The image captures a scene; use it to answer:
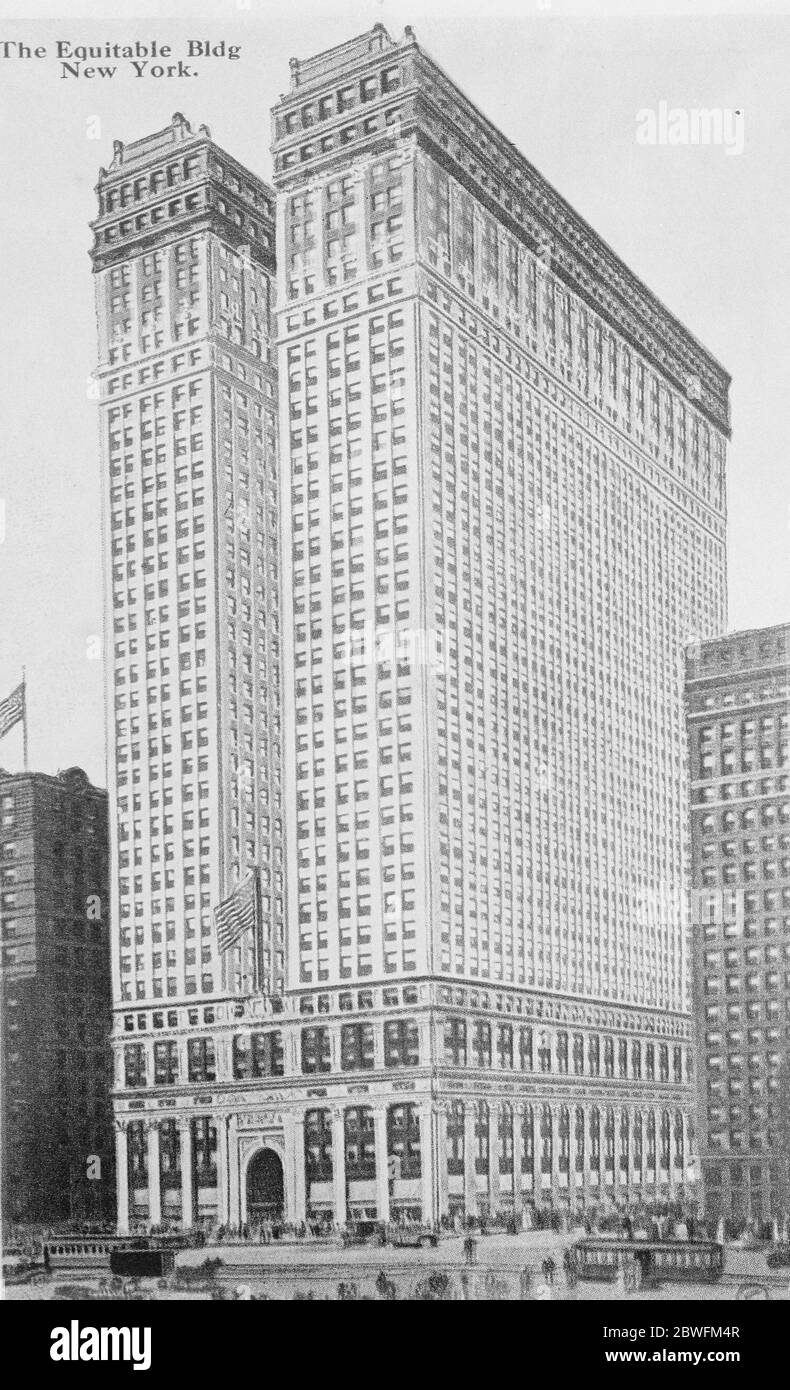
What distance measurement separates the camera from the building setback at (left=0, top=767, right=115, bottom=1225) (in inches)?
734

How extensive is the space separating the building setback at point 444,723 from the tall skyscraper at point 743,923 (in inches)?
12.5

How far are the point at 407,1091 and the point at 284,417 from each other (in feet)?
20.9

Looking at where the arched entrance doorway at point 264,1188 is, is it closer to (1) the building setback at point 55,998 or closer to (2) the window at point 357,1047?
(2) the window at point 357,1047

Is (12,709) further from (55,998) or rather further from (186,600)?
(55,998)

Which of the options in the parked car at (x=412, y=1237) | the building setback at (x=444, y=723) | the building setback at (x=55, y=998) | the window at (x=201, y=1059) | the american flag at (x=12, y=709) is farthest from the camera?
the window at (x=201, y=1059)

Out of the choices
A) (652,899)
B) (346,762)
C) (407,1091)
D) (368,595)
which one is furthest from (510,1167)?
(368,595)

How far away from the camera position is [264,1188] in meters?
18.5

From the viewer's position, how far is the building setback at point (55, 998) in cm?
1864

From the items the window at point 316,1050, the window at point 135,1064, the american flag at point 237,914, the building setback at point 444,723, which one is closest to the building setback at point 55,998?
the window at point 135,1064

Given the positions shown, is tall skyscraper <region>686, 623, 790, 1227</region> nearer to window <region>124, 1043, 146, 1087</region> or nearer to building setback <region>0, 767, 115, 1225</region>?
window <region>124, 1043, 146, 1087</region>

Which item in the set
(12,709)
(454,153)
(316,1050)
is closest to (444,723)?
(316,1050)

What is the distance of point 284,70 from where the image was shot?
1878 cm

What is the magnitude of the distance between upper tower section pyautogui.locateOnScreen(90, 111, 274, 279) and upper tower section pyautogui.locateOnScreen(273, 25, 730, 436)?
0.42 metres
